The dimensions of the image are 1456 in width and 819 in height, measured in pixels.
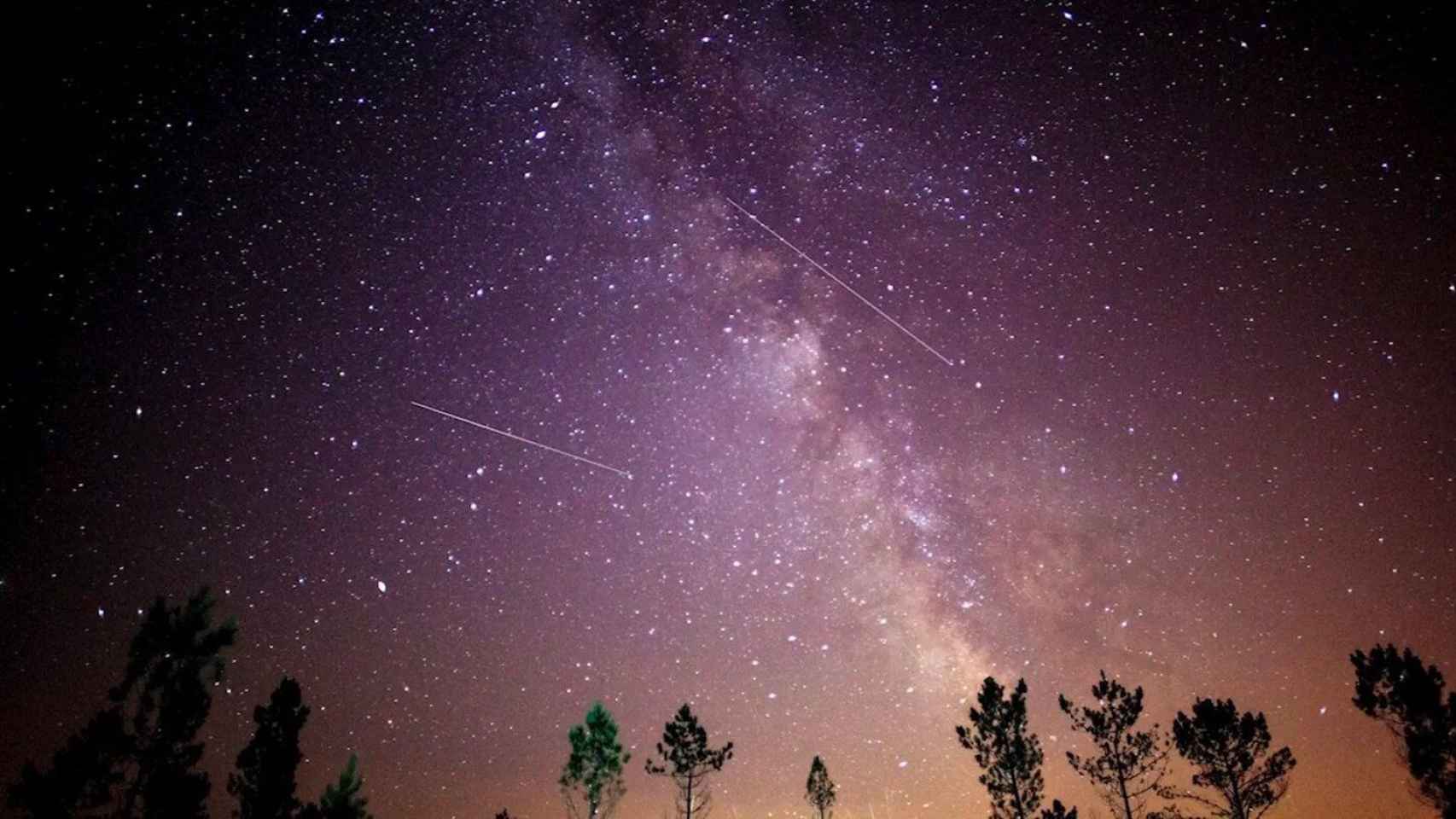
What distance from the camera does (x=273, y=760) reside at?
65.3 feet

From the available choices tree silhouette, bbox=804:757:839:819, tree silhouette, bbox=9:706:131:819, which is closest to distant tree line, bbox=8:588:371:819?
tree silhouette, bbox=9:706:131:819

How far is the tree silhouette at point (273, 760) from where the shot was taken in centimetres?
1942

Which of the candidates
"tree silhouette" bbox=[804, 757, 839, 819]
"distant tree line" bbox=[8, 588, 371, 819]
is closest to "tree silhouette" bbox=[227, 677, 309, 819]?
"distant tree line" bbox=[8, 588, 371, 819]

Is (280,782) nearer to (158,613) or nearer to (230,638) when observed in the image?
(230,638)

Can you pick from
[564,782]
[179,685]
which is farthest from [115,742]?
[564,782]

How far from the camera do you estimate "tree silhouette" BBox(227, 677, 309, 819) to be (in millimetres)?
19422

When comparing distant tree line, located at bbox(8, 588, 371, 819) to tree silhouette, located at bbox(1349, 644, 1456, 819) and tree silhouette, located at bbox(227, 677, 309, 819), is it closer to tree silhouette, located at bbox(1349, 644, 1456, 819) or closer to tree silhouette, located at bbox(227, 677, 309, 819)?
tree silhouette, located at bbox(227, 677, 309, 819)

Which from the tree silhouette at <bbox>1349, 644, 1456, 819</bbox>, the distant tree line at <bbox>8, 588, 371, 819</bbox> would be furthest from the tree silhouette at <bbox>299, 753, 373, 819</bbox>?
the tree silhouette at <bbox>1349, 644, 1456, 819</bbox>

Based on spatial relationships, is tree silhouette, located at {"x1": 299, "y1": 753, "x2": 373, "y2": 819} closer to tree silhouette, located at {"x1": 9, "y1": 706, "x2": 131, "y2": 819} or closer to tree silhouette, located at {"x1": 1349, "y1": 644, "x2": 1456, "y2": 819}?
tree silhouette, located at {"x1": 9, "y1": 706, "x2": 131, "y2": 819}

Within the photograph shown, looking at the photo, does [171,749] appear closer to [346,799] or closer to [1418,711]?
[346,799]

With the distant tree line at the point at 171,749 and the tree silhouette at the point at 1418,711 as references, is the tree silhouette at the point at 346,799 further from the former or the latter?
the tree silhouette at the point at 1418,711

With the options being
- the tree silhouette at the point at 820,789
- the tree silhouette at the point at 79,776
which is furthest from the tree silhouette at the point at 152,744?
the tree silhouette at the point at 820,789

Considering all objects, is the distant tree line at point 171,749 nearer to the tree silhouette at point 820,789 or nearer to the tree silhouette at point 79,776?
the tree silhouette at point 79,776

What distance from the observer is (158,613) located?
60.9 feet
